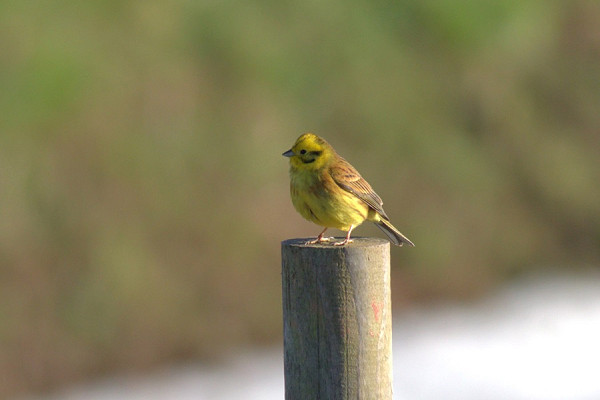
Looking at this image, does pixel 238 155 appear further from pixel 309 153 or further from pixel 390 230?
pixel 309 153

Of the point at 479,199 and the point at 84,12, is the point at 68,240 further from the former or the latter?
the point at 479,199

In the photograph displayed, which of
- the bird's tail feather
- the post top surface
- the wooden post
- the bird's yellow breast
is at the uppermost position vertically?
the bird's yellow breast

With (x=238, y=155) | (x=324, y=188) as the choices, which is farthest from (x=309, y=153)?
(x=238, y=155)

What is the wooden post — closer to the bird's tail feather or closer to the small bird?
the small bird

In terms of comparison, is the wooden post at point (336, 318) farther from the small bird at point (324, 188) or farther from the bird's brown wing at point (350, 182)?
the bird's brown wing at point (350, 182)

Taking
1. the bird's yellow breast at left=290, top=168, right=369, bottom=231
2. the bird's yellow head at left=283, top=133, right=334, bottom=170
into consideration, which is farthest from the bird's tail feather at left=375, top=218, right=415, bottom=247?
the bird's yellow head at left=283, top=133, right=334, bottom=170

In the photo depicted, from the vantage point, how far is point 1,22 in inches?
472

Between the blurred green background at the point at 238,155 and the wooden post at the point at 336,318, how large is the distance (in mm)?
6006

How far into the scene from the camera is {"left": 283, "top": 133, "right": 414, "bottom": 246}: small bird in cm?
562

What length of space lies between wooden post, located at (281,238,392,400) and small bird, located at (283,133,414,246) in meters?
1.28

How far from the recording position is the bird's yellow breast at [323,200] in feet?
18.4

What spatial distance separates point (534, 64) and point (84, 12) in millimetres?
6221

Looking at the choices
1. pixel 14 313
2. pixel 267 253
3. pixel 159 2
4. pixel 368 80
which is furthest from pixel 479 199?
pixel 14 313

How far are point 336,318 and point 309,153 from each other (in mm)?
1674
